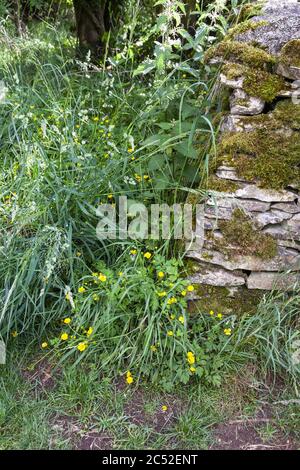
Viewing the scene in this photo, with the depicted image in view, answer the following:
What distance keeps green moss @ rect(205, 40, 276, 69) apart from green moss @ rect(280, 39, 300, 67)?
9cm

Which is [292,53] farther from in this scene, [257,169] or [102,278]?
[102,278]

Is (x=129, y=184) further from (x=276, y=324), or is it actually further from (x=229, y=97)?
(x=276, y=324)

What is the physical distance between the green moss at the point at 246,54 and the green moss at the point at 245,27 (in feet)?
0.63

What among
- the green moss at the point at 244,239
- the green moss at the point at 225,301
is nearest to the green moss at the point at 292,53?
the green moss at the point at 244,239

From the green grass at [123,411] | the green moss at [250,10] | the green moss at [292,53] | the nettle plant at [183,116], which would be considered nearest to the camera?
the green grass at [123,411]

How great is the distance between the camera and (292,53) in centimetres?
239

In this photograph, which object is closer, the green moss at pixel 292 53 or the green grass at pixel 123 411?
the green grass at pixel 123 411

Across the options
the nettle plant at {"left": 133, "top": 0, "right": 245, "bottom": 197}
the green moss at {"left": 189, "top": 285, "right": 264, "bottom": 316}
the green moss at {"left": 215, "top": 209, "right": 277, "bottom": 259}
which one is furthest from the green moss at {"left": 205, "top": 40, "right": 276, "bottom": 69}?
the green moss at {"left": 189, "top": 285, "right": 264, "bottom": 316}

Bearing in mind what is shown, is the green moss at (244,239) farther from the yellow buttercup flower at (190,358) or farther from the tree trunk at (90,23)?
the tree trunk at (90,23)

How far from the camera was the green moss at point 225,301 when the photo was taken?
2666mm

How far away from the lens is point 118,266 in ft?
9.09

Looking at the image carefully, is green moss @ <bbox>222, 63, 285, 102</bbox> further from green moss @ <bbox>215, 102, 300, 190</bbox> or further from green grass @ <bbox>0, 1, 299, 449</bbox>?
green grass @ <bbox>0, 1, 299, 449</bbox>

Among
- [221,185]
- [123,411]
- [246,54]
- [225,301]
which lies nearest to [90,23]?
[246,54]

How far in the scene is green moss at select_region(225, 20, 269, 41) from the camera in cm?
266
